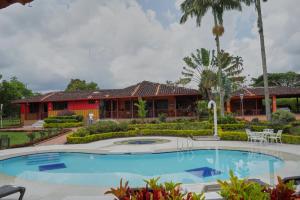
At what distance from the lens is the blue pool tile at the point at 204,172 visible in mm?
10731

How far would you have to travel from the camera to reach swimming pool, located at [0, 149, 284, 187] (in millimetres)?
10328

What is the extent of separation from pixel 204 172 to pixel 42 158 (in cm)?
923

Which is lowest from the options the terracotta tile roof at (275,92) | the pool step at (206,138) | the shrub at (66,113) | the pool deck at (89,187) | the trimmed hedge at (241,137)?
the pool deck at (89,187)

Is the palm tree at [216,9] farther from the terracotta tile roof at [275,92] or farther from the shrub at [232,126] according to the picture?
the terracotta tile roof at [275,92]

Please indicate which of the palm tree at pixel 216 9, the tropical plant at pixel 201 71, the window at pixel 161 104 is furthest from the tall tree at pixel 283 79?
the palm tree at pixel 216 9

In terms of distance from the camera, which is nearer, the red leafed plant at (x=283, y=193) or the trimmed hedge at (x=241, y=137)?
the red leafed plant at (x=283, y=193)

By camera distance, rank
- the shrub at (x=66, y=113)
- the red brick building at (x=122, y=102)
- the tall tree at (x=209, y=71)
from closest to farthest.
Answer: the tall tree at (x=209, y=71), the red brick building at (x=122, y=102), the shrub at (x=66, y=113)

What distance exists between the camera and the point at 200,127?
21.9 metres

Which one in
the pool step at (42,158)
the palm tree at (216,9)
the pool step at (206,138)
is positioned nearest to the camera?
the pool step at (42,158)

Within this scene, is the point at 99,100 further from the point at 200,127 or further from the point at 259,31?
the point at 259,31

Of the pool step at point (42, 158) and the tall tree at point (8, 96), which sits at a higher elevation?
the tall tree at point (8, 96)

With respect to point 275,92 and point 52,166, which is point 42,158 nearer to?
point 52,166

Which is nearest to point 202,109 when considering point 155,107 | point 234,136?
point 155,107

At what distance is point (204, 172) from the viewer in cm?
1115
